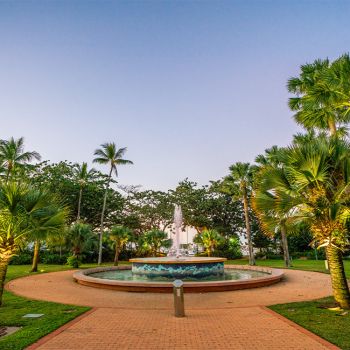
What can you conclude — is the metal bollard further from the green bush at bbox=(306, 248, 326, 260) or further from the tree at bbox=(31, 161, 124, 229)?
the green bush at bbox=(306, 248, 326, 260)

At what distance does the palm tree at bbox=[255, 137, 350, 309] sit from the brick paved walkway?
2783 mm

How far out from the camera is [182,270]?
1706 centimetres

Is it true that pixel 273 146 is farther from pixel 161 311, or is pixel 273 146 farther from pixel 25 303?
pixel 25 303

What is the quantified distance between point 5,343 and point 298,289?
12.6m

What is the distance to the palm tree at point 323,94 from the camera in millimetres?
12109

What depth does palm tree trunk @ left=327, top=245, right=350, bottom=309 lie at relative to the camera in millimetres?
9320

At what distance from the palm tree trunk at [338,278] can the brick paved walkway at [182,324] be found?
2.31 metres

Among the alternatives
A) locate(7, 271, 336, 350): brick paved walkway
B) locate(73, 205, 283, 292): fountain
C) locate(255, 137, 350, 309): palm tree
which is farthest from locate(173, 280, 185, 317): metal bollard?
locate(73, 205, 283, 292): fountain

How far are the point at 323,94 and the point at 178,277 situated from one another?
40.6 ft

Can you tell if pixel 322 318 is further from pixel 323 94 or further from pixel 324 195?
pixel 323 94

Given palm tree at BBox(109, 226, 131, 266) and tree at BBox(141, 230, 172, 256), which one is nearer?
palm tree at BBox(109, 226, 131, 266)

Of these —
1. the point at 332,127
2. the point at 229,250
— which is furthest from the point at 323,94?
the point at 229,250

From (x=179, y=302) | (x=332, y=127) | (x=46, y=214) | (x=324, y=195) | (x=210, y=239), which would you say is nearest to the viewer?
(x=179, y=302)

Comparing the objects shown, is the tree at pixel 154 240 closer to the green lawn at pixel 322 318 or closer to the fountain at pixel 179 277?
the fountain at pixel 179 277
